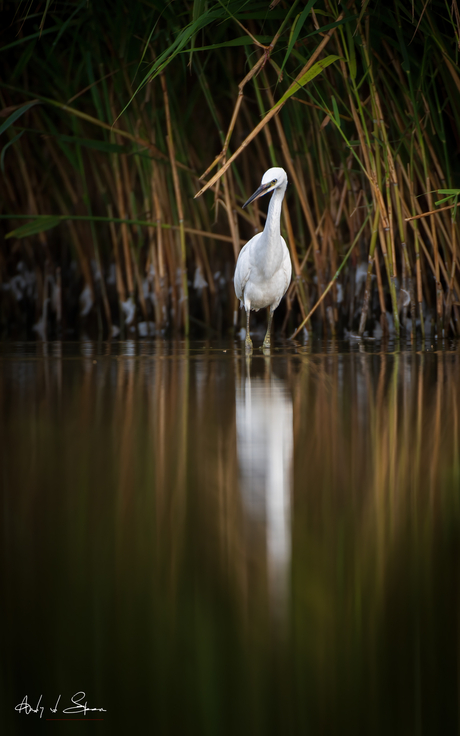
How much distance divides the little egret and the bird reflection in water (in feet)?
5.16

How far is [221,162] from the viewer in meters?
4.82

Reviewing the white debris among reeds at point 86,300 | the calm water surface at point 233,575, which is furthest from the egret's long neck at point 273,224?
the calm water surface at point 233,575

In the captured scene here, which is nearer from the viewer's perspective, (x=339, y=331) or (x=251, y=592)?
(x=251, y=592)

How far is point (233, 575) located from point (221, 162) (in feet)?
13.8

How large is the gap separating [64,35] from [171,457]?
3.89 metres

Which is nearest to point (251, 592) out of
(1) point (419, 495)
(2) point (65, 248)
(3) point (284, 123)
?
(1) point (419, 495)

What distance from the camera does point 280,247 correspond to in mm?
3826

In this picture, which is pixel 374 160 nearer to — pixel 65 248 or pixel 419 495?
pixel 65 248

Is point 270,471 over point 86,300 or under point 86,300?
under

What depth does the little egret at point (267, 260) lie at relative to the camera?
3766 millimetres
